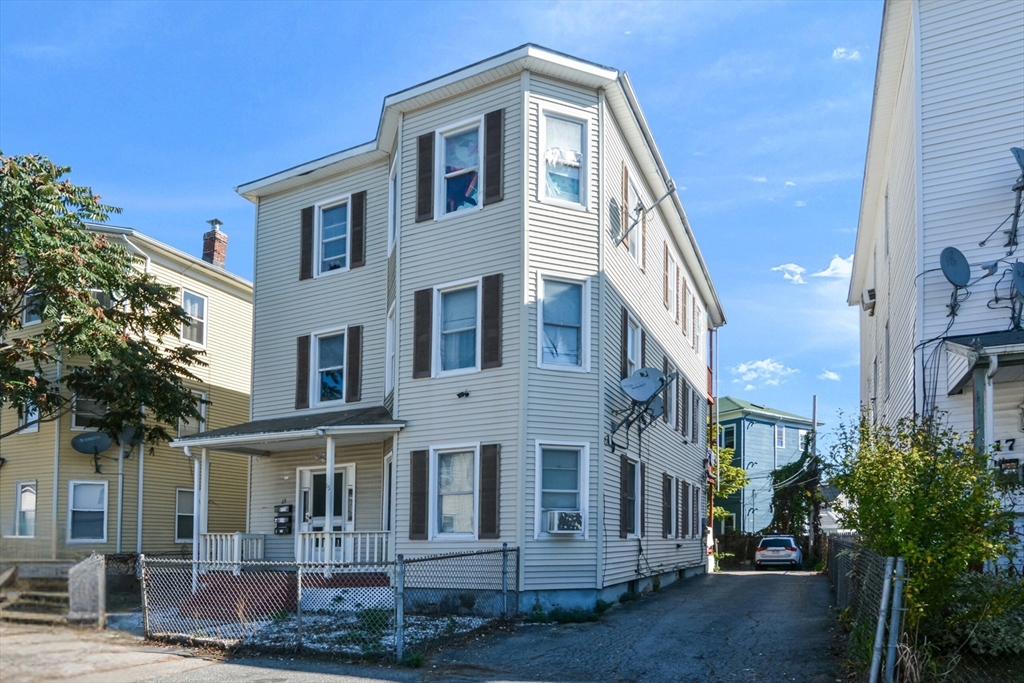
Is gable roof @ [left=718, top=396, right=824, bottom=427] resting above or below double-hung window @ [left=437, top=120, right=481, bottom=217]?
below

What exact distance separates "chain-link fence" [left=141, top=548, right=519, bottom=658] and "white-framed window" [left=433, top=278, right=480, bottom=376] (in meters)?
3.37

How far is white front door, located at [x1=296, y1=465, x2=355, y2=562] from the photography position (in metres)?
18.6

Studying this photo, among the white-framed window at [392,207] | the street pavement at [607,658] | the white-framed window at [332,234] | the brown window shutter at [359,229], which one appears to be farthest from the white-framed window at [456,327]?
the street pavement at [607,658]

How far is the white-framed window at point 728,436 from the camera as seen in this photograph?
4719 centimetres

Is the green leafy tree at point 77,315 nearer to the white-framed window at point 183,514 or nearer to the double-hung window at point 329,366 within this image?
the white-framed window at point 183,514

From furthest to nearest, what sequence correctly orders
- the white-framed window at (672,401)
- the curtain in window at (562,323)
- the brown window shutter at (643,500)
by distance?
the white-framed window at (672,401)
the brown window shutter at (643,500)
the curtain in window at (562,323)

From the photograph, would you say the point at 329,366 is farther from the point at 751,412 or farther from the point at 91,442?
the point at 751,412

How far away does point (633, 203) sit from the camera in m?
19.0

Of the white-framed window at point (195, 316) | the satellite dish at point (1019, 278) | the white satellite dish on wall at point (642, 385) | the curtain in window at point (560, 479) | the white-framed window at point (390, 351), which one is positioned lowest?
the curtain in window at point (560, 479)

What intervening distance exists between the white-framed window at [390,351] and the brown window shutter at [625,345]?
4.35 meters

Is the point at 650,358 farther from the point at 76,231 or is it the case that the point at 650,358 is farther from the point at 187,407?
the point at 76,231

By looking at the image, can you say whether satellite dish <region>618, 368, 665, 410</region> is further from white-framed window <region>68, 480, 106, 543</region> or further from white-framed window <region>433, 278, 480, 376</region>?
white-framed window <region>68, 480, 106, 543</region>

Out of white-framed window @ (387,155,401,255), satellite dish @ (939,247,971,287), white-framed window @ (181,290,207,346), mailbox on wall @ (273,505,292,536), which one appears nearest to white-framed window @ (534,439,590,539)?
white-framed window @ (387,155,401,255)

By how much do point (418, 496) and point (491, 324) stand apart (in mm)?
3225
